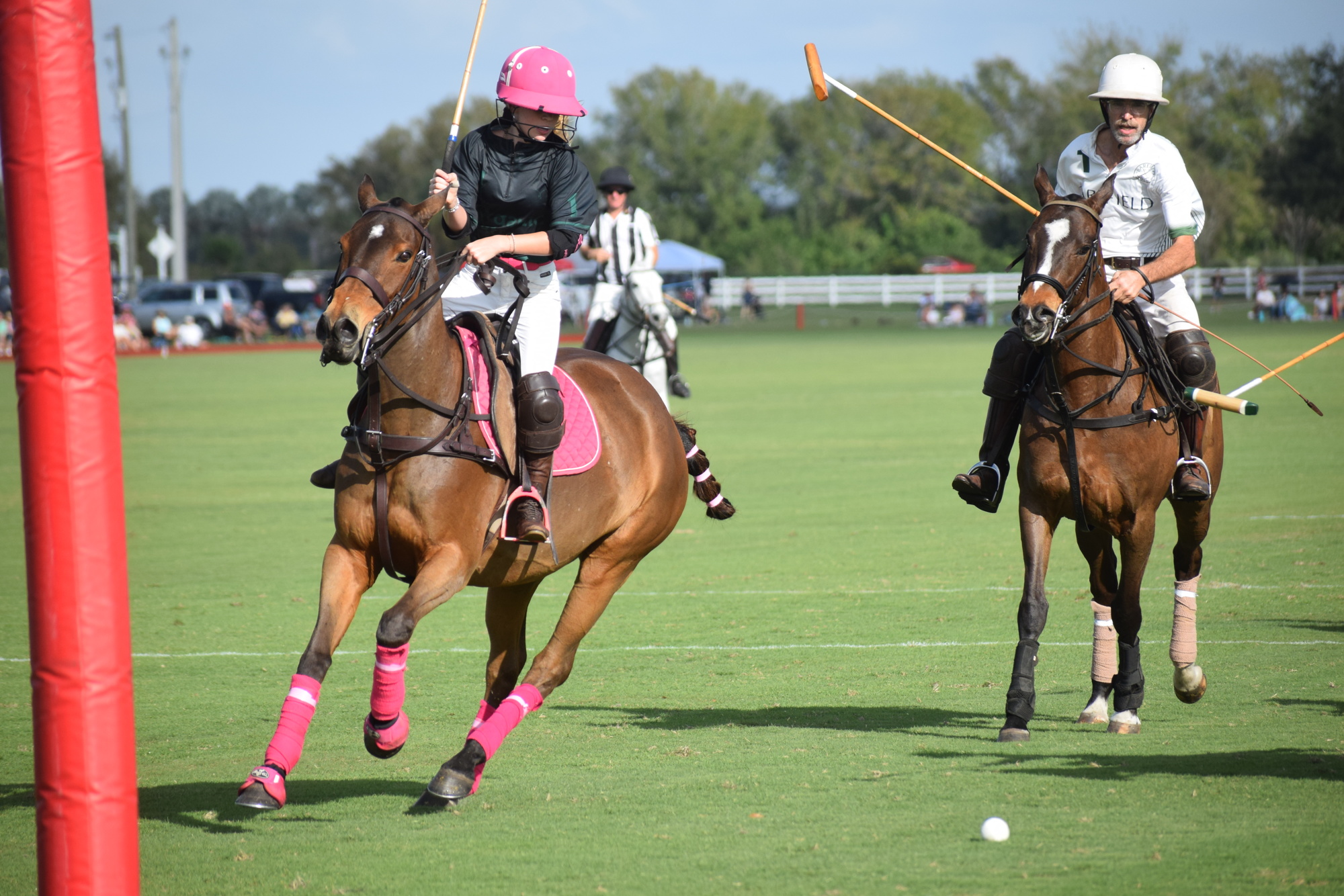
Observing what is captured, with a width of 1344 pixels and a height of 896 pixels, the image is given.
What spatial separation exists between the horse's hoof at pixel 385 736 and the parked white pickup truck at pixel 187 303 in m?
54.4

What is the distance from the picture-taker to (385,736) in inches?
225

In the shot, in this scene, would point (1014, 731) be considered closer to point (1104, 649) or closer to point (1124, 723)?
point (1124, 723)

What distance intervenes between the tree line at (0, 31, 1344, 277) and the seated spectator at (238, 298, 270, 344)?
27.0 metres

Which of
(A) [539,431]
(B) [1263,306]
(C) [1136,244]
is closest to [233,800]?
(A) [539,431]

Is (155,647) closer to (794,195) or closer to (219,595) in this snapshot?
(219,595)

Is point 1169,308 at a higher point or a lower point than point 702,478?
higher

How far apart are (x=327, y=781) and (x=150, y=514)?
995 cm

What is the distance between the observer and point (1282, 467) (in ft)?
55.6

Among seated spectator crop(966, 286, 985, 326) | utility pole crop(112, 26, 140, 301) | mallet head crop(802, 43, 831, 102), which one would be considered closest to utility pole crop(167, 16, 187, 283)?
utility pole crop(112, 26, 140, 301)

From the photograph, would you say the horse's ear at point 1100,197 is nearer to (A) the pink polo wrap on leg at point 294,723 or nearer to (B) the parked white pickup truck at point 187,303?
(A) the pink polo wrap on leg at point 294,723

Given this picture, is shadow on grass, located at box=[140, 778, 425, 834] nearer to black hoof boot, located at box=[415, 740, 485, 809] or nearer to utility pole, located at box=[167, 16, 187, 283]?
black hoof boot, located at box=[415, 740, 485, 809]

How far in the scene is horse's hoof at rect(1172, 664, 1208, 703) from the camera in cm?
725

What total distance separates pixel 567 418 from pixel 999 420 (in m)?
2.38

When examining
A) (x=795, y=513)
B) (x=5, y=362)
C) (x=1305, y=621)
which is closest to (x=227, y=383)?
(x=5, y=362)
